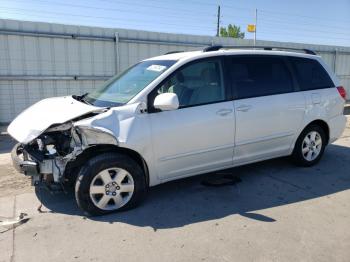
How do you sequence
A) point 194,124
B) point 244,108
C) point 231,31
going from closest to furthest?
point 194,124 → point 244,108 → point 231,31

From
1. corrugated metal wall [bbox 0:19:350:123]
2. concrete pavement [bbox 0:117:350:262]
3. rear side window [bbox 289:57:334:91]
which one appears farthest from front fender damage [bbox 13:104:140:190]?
corrugated metal wall [bbox 0:19:350:123]

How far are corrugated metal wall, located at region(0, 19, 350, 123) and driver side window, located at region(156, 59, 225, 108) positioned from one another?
6256 mm

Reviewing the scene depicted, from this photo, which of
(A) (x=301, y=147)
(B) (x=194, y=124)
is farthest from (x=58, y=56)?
(A) (x=301, y=147)

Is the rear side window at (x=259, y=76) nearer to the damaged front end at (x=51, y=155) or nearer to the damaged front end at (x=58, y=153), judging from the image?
the damaged front end at (x=58, y=153)

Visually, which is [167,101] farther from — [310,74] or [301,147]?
[310,74]

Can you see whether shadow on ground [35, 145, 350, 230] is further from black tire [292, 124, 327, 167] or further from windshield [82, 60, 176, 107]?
windshield [82, 60, 176, 107]

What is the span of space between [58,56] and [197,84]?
6.39 meters

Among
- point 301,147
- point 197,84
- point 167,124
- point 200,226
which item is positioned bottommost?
point 200,226

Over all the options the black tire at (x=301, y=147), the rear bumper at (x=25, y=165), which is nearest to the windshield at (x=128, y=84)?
the rear bumper at (x=25, y=165)

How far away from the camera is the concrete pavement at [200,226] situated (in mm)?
3100

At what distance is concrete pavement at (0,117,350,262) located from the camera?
310 cm

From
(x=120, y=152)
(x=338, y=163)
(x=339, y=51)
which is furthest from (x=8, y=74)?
(x=339, y=51)

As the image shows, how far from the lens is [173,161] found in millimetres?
4082

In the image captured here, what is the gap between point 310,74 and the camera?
5336 millimetres
